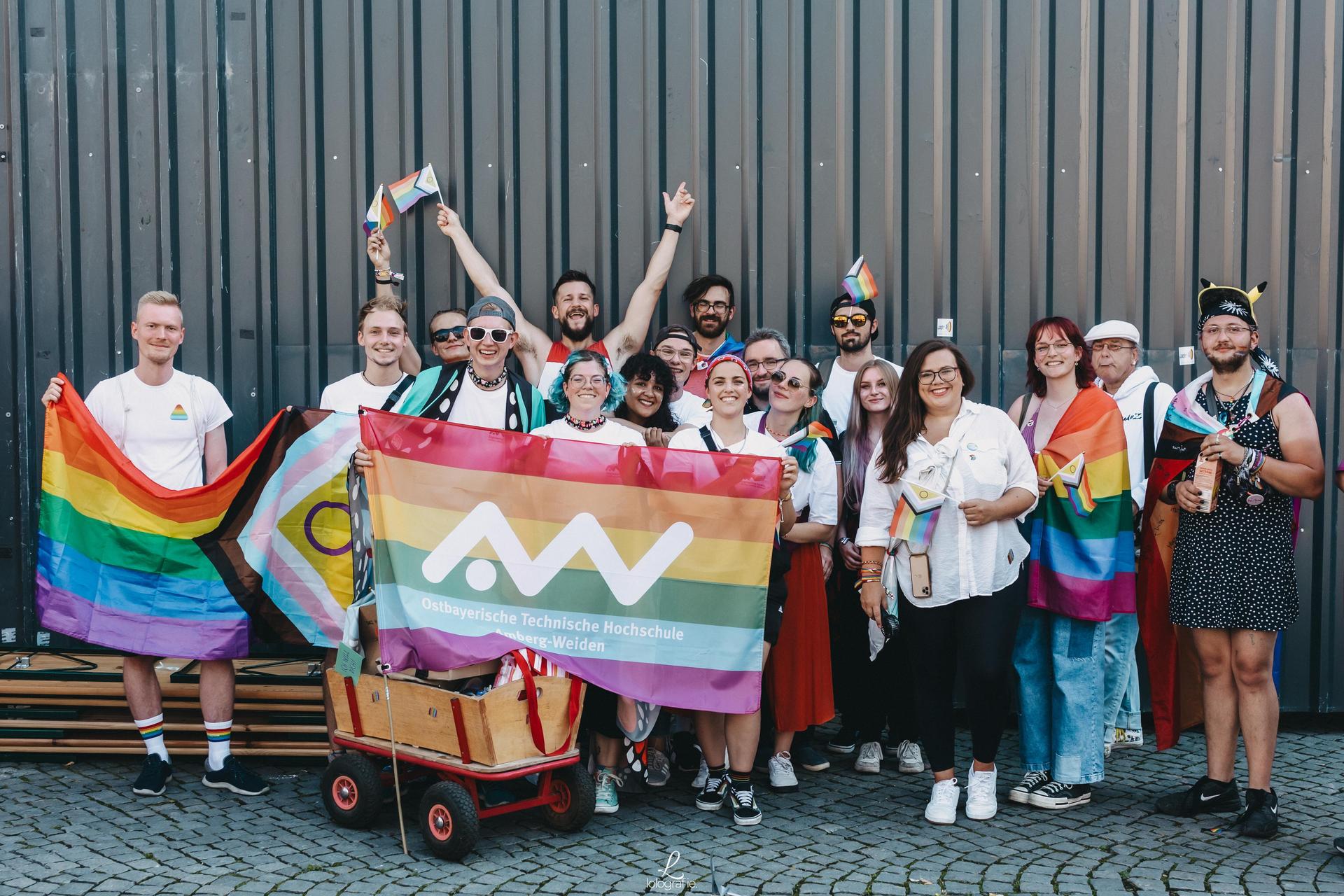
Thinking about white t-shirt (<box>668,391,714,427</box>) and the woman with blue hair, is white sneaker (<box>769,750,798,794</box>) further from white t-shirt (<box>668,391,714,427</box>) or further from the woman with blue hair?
white t-shirt (<box>668,391,714,427</box>)

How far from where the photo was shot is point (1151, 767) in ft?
19.3

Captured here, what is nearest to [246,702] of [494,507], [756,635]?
[494,507]

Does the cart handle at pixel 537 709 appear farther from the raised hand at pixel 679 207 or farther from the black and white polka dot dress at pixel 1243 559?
the raised hand at pixel 679 207

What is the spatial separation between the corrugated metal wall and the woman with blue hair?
6.81ft

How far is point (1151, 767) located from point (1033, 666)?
45.9 inches

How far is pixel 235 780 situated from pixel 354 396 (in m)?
1.91

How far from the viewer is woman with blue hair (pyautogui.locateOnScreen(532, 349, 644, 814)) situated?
5094 mm

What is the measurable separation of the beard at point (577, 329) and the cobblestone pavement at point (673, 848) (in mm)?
2523

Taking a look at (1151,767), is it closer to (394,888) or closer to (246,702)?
(394,888)

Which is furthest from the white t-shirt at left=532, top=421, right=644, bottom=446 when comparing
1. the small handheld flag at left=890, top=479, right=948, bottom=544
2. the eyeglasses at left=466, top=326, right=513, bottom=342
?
the small handheld flag at left=890, top=479, right=948, bottom=544

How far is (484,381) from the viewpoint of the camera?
17.7ft

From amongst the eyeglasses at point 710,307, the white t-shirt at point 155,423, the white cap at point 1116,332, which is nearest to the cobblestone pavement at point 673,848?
the white t-shirt at point 155,423

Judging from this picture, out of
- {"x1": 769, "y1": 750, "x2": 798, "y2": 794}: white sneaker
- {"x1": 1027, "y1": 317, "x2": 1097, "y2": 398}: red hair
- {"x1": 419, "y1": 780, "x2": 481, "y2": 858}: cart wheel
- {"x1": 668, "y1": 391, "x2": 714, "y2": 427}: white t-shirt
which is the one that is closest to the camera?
{"x1": 419, "y1": 780, "x2": 481, "y2": 858}: cart wheel

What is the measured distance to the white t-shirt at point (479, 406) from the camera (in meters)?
5.33
